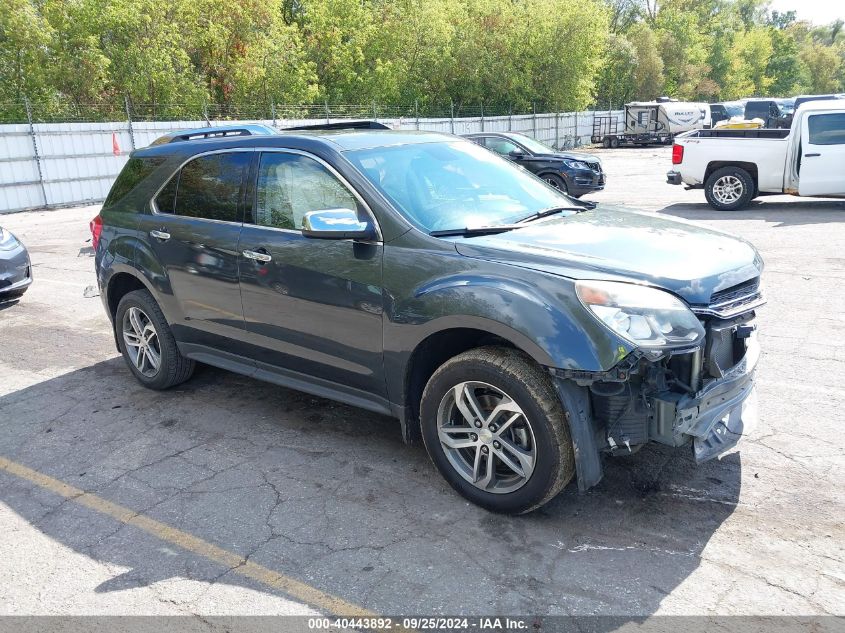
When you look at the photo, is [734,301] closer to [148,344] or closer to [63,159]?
[148,344]

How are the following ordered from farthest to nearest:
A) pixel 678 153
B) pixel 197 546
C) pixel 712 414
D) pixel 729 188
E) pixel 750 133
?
pixel 678 153
pixel 729 188
pixel 750 133
pixel 197 546
pixel 712 414

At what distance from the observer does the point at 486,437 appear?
359cm

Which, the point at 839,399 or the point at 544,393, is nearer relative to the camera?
the point at 544,393

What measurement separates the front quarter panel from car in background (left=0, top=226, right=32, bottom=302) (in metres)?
6.39

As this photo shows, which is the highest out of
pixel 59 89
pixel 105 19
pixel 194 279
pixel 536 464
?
pixel 105 19

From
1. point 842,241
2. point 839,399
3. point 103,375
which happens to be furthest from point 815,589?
point 842,241

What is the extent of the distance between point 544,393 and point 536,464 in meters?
0.35

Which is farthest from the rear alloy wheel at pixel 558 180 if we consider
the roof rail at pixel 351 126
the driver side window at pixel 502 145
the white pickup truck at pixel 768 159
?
the roof rail at pixel 351 126

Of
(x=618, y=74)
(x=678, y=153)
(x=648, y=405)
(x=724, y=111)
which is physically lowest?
(x=648, y=405)

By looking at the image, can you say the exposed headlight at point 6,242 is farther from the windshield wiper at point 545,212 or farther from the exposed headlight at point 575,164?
the exposed headlight at point 575,164

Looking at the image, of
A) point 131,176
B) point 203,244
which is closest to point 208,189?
point 203,244

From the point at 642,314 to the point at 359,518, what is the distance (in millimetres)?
1736

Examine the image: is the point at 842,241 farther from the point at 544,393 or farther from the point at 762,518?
the point at 544,393

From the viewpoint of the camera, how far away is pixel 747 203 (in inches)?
537
